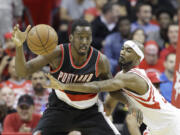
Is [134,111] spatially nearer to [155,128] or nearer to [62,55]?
[155,128]

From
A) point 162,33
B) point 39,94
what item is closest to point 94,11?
point 162,33

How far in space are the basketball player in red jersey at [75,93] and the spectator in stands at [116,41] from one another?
3235mm

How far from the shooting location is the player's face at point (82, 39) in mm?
6023

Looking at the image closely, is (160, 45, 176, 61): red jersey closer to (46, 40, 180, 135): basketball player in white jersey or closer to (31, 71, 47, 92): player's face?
(31, 71, 47, 92): player's face

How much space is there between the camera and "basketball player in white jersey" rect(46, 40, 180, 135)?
5.99 m

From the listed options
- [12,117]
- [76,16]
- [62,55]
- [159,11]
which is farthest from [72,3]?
[62,55]

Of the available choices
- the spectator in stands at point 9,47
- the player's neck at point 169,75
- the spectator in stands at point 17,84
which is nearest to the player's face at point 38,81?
the spectator in stands at point 17,84

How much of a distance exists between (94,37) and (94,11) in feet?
5.47

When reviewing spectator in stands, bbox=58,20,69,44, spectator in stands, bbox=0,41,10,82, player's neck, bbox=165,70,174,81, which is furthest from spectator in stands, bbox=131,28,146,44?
spectator in stands, bbox=0,41,10,82

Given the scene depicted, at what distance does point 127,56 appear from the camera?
20.3 feet

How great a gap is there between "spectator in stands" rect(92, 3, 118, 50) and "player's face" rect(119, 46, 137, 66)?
417cm

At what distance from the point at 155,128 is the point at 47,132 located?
145 centimetres

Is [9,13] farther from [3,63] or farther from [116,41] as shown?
[116,41]

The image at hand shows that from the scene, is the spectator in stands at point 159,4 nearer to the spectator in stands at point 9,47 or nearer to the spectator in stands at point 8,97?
the spectator in stands at point 9,47
